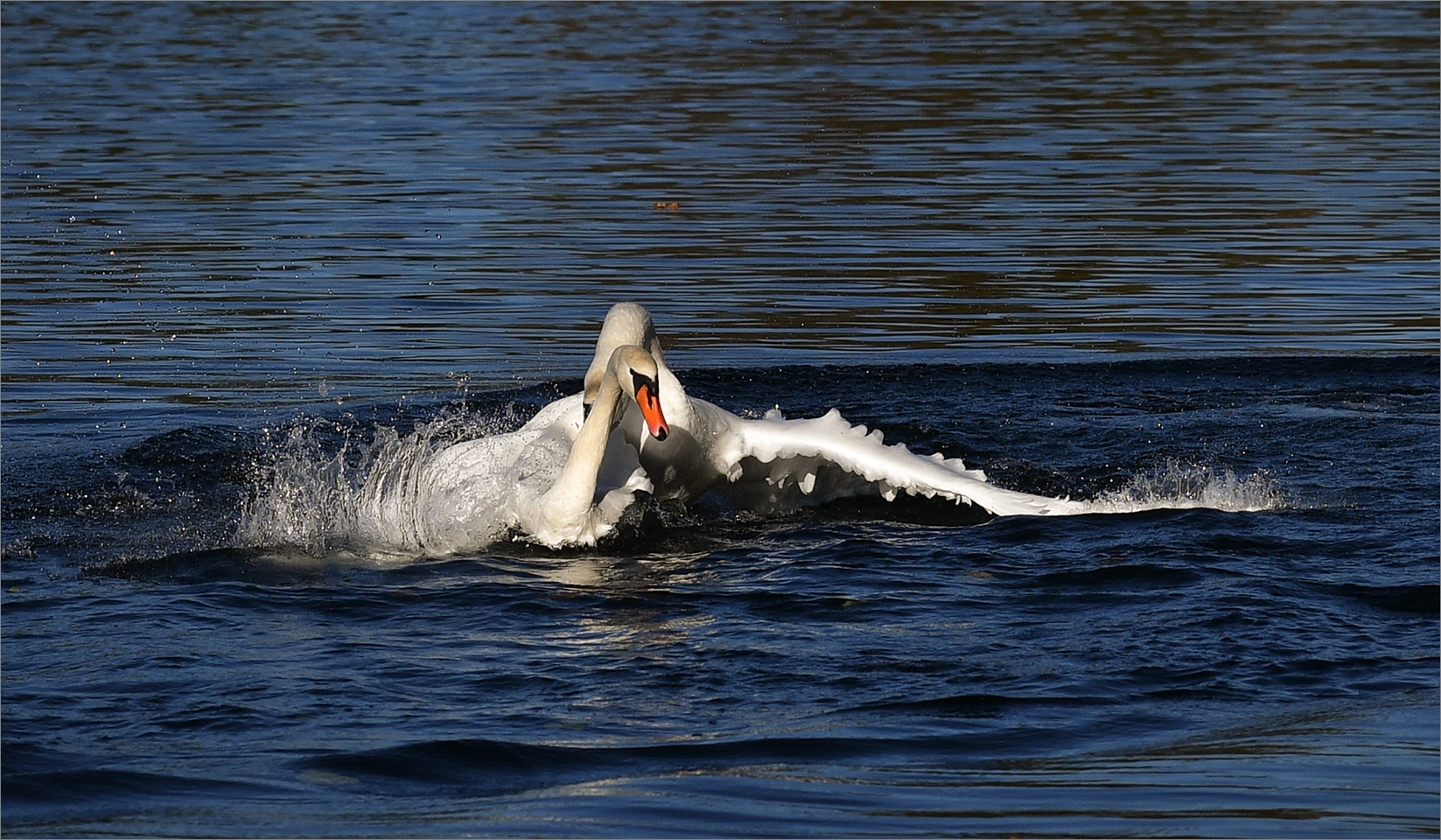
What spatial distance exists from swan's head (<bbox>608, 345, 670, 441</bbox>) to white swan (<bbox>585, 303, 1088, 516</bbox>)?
32 cm

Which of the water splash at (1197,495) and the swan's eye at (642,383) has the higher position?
the swan's eye at (642,383)

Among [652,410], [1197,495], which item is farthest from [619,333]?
[1197,495]

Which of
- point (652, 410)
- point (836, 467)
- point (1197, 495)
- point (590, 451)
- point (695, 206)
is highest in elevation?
point (695, 206)

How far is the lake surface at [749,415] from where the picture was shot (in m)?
6.41

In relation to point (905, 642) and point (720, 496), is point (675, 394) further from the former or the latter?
point (905, 642)

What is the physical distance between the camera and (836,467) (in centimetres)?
1027

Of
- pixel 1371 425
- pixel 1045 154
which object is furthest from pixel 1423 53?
pixel 1371 425

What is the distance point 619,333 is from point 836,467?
1.36 metres

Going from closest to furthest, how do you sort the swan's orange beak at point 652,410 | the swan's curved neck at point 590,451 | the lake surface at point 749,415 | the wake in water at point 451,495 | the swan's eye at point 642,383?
the lake surface at point 749,415, the swan's orange beak at point 652,410, the swan's eye at point 642,383, the swan's curved neck at point 590,451, the wake in water at point 451,495

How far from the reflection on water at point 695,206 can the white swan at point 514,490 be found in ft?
10.1

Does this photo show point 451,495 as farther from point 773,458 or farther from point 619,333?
point 773,458

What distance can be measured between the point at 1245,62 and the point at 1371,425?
69.7 feet

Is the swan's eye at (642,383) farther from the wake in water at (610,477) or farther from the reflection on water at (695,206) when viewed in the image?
the reflection on water at (695,206)

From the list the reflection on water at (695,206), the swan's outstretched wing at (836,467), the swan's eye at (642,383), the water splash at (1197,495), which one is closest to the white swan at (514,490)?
the swan's eye at (642,383)
